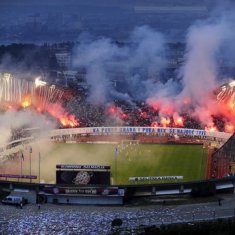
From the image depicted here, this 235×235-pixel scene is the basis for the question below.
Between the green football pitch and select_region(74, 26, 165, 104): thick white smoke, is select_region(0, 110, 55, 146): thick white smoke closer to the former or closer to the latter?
the green football pitch

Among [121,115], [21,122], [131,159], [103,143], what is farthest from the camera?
[121,115]

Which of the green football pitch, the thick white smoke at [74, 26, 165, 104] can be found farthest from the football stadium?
the thick white smoke at [74, 26, 165, 104]

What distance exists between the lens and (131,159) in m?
37.0

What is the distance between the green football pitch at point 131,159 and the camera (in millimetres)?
33625

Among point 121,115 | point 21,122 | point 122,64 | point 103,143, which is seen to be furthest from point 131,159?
point 122,64

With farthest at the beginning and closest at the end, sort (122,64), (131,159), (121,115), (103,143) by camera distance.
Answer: (122,64) < (121,115) < (103,143) < (131,159)

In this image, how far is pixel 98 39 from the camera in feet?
216

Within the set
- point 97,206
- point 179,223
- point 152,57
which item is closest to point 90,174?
point 97,206

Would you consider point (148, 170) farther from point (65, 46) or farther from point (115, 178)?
point (65, 46)

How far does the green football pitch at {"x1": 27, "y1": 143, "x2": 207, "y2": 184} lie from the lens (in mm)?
33625

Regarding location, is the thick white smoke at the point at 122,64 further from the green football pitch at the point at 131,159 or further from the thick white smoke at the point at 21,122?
the green football pitch at the point at 131,159

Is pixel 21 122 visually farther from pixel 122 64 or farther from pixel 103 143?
pixel 122 64

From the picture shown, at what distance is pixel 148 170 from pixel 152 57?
25.6 meters

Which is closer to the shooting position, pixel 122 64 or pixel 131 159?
pixel 131 159
